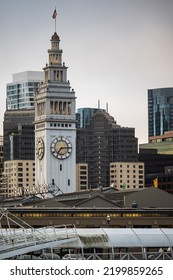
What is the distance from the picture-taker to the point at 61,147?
3765 inches

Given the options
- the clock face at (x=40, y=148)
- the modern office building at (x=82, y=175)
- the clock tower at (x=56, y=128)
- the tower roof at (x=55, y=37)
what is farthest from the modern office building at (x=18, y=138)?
the tower roof at (x=55, y=37)

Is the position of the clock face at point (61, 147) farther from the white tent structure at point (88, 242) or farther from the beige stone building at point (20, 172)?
the white tent structure at point (88, 242)

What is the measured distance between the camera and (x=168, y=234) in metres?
42.0

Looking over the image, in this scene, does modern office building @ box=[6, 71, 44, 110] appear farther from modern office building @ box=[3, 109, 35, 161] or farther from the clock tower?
the clock tower

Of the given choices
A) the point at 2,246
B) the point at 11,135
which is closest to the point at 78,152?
the point at 11,135

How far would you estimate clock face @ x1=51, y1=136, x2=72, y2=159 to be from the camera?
95312mm

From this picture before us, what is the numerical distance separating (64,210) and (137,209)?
3809mm

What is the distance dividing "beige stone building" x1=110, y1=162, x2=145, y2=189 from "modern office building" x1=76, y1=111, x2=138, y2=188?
1157 millimetres

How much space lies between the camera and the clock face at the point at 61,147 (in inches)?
3752

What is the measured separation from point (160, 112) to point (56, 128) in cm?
2109

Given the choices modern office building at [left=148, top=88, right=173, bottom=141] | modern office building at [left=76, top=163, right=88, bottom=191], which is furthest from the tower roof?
modern office building at [left=76, top=163, right=88, bottom=191]

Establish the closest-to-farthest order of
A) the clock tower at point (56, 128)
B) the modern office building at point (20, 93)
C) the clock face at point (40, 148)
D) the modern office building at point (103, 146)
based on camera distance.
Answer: the clock tower at point (56, 128), the clock face at point (40, 148), the modern office building at point (103, 146), the modern office building at point (20, 93)

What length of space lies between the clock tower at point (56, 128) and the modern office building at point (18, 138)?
32126 millimetres
